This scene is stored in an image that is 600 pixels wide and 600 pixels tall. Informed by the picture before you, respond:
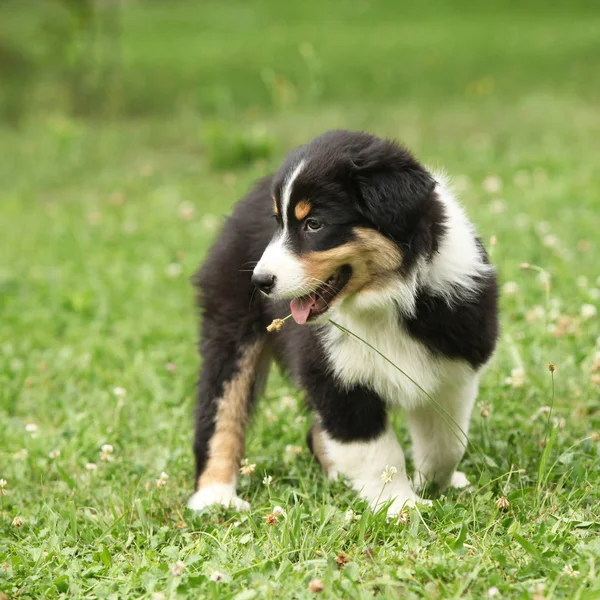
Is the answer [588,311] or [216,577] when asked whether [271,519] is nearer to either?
[216,577]

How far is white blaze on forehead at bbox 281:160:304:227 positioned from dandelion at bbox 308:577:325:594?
128cm

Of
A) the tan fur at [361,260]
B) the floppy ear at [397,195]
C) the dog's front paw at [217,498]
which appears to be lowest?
the dog's front paw at [217,498]

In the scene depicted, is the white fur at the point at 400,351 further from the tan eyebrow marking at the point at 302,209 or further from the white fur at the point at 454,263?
the tan eyebrow marking at the point at 302,209

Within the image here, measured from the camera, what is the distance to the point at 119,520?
3.49m

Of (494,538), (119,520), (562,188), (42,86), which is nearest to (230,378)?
(119,520)

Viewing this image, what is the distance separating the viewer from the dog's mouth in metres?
3.34

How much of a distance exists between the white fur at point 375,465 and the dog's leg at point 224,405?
1.99 ft

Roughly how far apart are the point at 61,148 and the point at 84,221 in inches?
145

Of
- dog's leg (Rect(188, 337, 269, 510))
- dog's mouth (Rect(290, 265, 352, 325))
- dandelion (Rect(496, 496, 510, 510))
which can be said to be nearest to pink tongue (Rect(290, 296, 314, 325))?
dog's mouth (Rect(290, 265, 352, 325))

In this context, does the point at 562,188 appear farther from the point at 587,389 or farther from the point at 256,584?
the point at 256,584

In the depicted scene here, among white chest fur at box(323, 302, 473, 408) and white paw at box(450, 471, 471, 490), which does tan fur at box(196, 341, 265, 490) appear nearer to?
white chest fur at box(323, 302, 473, 408)

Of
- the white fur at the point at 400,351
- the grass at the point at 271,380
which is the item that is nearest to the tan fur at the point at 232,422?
the grass at the point at 271,380

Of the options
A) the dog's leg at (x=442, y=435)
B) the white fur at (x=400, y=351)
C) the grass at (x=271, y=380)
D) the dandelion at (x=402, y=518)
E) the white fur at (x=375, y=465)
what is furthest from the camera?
the dog's leg at (x=442, y=435)

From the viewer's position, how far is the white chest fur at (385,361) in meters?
3.50
